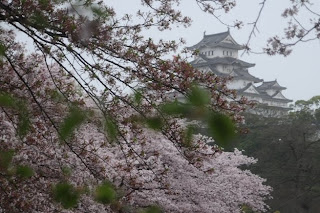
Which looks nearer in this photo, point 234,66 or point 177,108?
point 177,108

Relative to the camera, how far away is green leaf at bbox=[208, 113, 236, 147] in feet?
3.91

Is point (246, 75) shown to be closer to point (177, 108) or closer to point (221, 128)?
point (177, 108)

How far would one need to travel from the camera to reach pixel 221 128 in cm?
120

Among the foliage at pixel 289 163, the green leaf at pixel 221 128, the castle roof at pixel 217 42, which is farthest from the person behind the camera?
the castle roof at pixel 217 42

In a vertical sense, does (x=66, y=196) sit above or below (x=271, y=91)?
below

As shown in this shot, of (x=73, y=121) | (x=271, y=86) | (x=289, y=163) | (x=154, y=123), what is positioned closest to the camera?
(x=73, y=121)

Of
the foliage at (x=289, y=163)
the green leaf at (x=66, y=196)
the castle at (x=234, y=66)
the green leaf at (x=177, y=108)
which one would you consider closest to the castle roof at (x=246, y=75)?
the castle at (x=234, y=66)

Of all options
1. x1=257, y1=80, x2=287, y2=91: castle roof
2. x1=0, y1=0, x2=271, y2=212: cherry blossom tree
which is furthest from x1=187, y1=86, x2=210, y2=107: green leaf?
x1=257, y1=80, x2=287, y2=91: castle roof

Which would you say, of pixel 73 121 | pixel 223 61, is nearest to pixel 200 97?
pixel 73 121

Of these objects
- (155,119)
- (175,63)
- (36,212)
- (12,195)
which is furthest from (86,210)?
(155,119)

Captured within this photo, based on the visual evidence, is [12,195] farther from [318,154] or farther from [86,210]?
[318,154]

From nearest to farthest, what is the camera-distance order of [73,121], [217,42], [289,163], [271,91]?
[73,121] < [289,163] < [217,42] < [271,91]

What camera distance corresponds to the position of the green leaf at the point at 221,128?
119cm

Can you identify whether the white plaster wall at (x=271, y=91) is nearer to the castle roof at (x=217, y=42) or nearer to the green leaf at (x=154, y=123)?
the castle roof at (x=217, y=42)
